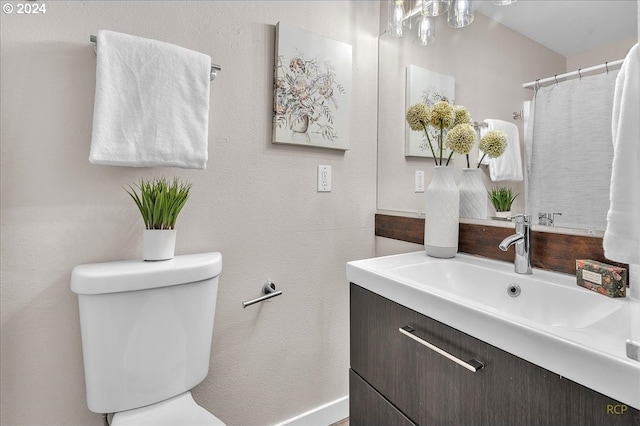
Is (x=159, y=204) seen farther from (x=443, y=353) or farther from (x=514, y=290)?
(x=514, y=290)

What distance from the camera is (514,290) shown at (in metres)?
0.91

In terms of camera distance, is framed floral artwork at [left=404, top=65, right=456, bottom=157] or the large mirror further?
framed floral artwork at [left=404, top=65, right=456, bottom=157]

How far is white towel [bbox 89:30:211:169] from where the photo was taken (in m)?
0.91

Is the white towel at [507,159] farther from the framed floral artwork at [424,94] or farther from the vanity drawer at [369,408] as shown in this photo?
the vanity drawer at [369,408]

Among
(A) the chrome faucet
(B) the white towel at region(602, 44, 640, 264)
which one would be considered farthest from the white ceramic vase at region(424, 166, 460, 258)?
(B) the white towel at region(602, 44, 640, 264)

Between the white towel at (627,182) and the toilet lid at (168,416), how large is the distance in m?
0.96

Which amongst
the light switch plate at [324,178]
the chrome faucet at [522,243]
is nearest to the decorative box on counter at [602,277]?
the chrome faucet at [522,243]

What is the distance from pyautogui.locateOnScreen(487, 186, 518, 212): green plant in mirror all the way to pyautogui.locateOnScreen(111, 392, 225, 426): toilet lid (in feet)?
3.62

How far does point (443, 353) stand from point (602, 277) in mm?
426

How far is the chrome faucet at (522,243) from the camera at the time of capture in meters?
0.94

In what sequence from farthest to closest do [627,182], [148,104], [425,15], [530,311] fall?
[425,15]
[148,104]
[530,311]
[627,182]

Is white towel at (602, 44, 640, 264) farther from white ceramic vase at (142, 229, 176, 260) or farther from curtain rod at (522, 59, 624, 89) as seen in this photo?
white ceramic vase at (142, 229, 176, 260)

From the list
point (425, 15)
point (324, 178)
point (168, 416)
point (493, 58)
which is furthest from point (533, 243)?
point (168, 416)

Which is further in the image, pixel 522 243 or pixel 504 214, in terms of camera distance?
pixel 504 214
